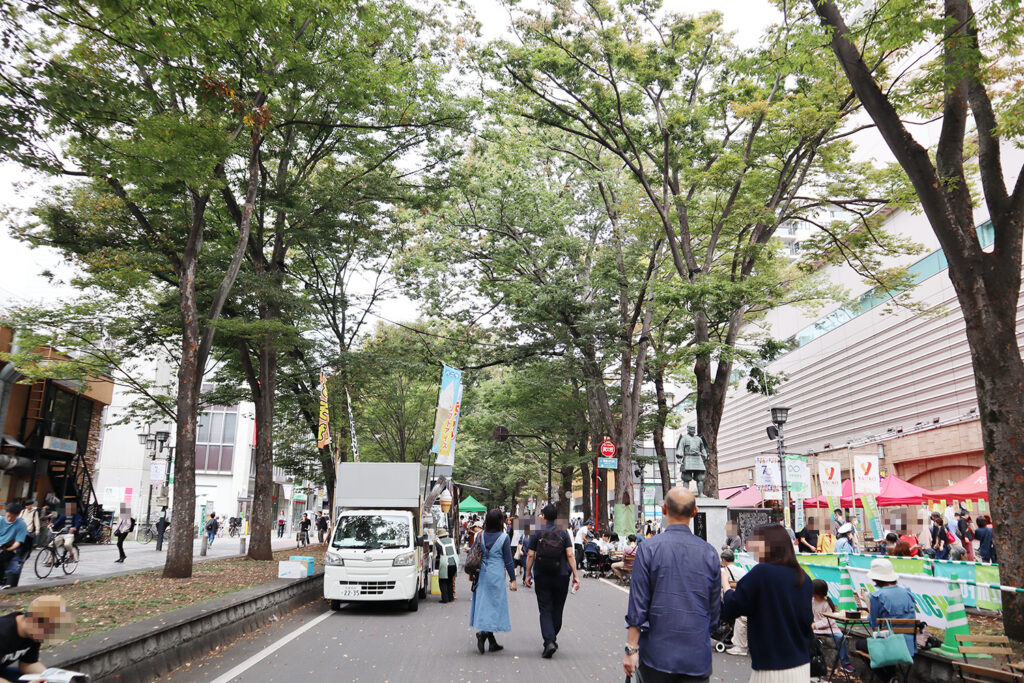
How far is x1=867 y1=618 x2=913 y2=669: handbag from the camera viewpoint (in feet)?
21.8

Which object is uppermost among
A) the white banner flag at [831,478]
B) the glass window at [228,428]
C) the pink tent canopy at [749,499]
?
the glass window at [228,428]

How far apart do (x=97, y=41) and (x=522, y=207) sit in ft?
47.8

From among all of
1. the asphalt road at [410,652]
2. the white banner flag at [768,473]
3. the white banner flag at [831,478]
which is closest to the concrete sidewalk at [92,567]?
the asphalt road at [410,652]

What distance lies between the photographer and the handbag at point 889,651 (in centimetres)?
664

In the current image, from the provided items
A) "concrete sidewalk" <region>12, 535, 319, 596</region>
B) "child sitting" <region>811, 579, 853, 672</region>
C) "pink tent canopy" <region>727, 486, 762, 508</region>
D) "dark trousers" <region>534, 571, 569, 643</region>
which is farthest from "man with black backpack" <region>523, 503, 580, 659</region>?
"pink tent canopy" <region>727, 486, 762, 508</region>

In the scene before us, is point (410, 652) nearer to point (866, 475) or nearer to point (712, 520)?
point (712, 520)

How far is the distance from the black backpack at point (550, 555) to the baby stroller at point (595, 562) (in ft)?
47.0

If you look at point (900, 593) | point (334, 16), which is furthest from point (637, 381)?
point (900, 593)

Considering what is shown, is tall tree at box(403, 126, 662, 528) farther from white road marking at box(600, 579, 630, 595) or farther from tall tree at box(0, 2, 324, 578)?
tall tree at box(0, 2, 324, 578)

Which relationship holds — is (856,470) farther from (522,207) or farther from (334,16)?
(334,16)

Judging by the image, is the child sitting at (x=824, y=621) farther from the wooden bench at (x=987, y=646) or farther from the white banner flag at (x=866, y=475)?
the white banner flag at (x=866, y=475)

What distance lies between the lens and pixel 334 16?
48.6 feet

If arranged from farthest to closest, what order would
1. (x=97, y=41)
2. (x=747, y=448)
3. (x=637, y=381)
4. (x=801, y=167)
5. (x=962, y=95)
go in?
(x=747, y=448) < (x=637, y=381) < (x=801, y=167) < (x=97, y=41) < (x=962, y=95)

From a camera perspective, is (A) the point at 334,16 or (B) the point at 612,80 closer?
(A) the point at 334,16
